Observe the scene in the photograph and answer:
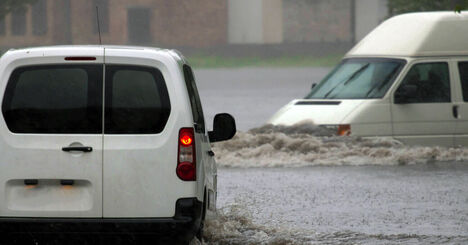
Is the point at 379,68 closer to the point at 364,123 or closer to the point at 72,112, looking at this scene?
the point at 364,123

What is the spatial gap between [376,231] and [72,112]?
3.91 metres

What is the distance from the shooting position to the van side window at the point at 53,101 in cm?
823

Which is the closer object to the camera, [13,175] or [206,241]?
[13,175]

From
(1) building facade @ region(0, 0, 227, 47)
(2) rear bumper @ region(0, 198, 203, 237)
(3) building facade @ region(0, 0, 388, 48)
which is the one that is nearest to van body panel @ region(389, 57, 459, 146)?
(2) rear bumper @ region(0, 198, 203, 237)

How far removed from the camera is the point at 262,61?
74.0 metres

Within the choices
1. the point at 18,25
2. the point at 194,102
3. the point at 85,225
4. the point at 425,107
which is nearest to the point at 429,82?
the point at 425,107

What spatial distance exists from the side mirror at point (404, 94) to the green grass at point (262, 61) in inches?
2004

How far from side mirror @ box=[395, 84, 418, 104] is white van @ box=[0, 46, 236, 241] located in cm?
960

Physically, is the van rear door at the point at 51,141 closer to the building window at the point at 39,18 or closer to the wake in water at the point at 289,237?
the wake in water at the point at 289,237

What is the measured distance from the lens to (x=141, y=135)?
8.27 m

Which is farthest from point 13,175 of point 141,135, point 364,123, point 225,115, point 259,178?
point 364,123

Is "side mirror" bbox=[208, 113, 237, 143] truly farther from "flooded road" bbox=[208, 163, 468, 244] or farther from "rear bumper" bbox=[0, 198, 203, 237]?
"rear bumper" bbox=[0, 198, 203, 237]

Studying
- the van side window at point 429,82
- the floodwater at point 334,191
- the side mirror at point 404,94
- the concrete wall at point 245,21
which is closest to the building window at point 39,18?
the concrete wall at point 245,21

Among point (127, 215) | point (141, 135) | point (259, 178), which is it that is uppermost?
point (141, 135)
